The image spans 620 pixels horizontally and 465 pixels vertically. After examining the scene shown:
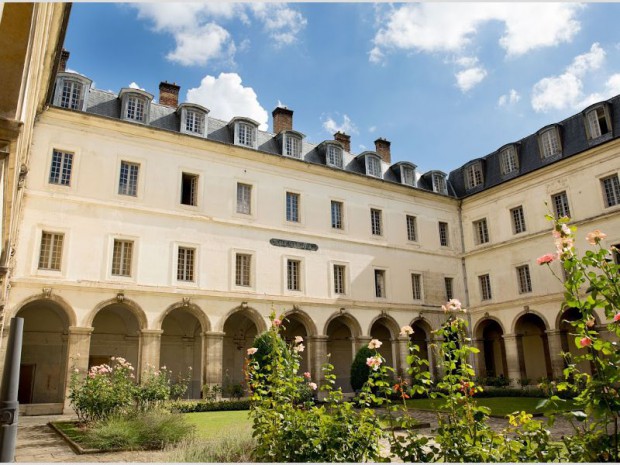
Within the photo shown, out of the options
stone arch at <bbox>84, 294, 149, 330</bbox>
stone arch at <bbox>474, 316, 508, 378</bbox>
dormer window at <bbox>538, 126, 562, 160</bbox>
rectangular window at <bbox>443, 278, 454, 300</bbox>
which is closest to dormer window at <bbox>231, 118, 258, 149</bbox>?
stone arch at <bbox>84, 294, 149, 330</bbox>

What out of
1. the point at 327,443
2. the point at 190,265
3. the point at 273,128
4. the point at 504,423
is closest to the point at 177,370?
the point at 190,265

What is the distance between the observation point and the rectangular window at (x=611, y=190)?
1853cm

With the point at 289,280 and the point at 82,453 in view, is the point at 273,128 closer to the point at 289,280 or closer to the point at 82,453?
the point at 289,280

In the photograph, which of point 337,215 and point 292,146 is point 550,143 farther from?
point 292,146

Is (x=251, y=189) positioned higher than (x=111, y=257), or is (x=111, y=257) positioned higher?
(x=251, y=189)

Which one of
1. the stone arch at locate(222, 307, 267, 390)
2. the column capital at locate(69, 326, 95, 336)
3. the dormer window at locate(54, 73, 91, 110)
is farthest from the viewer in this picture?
the stone arch at locate(222, 307, 267, 390)

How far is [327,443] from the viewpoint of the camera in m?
4.53

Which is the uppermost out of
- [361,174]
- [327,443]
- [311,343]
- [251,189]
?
[361,174]

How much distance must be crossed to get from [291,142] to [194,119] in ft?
13.9

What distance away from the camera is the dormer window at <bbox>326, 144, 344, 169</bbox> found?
21894 mm

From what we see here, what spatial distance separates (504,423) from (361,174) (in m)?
13.0

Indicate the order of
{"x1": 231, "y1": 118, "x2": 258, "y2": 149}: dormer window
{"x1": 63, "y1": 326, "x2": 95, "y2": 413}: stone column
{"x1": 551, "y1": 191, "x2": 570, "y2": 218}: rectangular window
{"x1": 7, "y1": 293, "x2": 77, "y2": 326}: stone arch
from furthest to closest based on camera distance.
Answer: {"x1": 551, "y1": 191, "x2": 570, "y2": 218}: rectangular window → {"x1": 231, "y1": 118, "x2": 258, "y2": 149}: dormer window → {"x1": 63, "y1": 326, "x2": 95, "y2": 413}: stone column → {"x1": 7, "y1": 293, "x2": 77, "y2": 326}: stone arch

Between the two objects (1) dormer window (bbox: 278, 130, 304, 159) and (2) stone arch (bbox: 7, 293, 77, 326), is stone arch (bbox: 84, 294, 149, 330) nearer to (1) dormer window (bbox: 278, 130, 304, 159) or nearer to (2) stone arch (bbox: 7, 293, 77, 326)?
(2) stone arch (bbox: 7, 293, 77, 326)

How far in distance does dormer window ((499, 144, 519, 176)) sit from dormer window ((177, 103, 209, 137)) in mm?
13914
